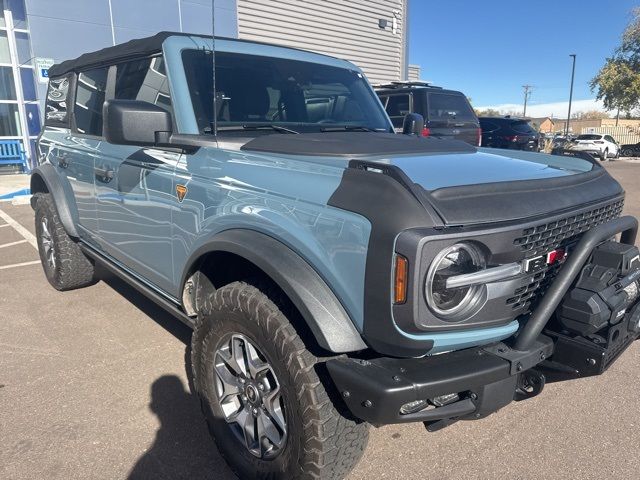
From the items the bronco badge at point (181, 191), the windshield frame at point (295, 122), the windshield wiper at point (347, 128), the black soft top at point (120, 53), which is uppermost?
the black soft top at point (120, 53)

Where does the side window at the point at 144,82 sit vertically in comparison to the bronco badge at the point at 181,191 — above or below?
above

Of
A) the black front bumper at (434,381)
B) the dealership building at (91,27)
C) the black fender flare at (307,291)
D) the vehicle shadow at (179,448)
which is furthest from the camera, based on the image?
the dealership building at (91,27)

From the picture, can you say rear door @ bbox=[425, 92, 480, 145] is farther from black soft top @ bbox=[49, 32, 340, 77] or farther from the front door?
the front door

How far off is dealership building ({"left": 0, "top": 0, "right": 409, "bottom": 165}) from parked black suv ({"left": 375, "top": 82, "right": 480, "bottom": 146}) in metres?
5.70

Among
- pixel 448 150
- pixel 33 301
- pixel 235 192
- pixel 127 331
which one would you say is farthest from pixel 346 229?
pixel 33 301

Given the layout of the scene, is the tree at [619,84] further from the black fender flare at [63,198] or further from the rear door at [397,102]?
the black fender flare at [63,198]

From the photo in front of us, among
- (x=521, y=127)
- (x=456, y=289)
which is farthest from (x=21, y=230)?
(x=521, y=127)

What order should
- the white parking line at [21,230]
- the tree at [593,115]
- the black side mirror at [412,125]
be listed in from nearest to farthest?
the black side mirror at [412,125], the white parking line at [21,230], the tree at [593,115]

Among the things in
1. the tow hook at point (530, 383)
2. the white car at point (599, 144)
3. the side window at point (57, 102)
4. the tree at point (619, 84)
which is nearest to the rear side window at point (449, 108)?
the side window at point (57, 102)

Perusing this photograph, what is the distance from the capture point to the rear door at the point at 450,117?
9414 mm

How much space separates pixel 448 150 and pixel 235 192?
3.68ft

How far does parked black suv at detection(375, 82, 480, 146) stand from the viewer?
9.39 m

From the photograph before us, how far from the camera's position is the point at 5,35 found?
12211mm

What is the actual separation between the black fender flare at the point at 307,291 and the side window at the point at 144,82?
1.22 m
